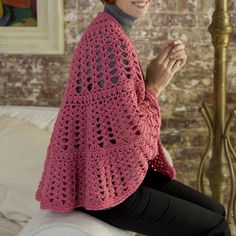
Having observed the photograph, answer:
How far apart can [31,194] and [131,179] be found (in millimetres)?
690

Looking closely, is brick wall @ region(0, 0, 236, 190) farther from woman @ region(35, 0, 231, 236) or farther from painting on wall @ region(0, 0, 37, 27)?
woman @ region(35, 0, 231, 236)

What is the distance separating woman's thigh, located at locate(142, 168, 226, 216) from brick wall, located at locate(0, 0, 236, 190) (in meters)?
1.19

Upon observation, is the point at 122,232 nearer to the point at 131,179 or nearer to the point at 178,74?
the point at 131,179

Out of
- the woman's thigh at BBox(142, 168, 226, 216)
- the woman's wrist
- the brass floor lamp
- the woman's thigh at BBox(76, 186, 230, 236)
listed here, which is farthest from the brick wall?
the woman's thigh at BBox(76, 186, 230, 236)

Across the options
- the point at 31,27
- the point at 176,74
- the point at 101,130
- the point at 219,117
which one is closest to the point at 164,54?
the point at 101,130

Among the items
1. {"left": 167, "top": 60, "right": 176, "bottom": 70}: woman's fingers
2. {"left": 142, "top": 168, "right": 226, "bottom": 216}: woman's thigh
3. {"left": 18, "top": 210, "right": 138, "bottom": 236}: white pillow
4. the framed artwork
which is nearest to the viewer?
{"left": 18, "top": 210, "right": 138, "bottom": 236}: white pillow

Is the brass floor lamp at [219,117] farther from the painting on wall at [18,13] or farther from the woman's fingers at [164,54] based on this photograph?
the painting on wall at [18,13]

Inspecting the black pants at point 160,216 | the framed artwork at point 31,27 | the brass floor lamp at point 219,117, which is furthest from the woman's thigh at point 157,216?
the framed artwork at point 31,27

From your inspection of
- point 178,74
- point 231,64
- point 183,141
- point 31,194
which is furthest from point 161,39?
point 31,194

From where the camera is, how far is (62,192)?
4.95 feet

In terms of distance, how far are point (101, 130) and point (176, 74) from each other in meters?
1.54

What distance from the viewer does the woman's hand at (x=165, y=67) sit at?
5.47ft

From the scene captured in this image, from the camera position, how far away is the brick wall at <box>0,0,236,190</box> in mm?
2885

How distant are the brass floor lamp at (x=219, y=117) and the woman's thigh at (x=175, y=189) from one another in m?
→ 0.62
